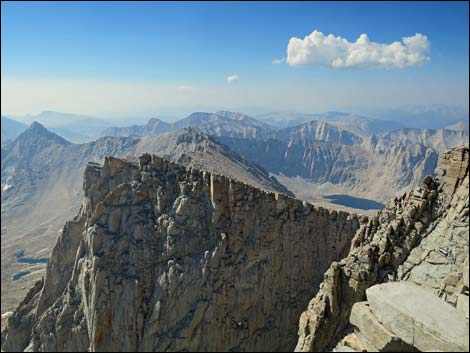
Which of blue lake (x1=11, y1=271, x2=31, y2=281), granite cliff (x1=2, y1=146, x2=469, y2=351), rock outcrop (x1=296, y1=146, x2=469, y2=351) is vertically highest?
rock outcrop (x1=296, y1=146, x2=469, y2=351)

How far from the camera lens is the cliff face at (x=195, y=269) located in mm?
44094

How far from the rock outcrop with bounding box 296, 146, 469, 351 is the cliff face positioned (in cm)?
1933

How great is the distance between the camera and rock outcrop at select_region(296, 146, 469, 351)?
19.2 metres

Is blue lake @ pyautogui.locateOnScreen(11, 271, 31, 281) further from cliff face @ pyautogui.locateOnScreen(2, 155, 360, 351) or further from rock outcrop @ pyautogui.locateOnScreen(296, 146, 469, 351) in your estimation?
rock outcrop @ pyautogui.locateOnScreen(296, 146, 469, 351)

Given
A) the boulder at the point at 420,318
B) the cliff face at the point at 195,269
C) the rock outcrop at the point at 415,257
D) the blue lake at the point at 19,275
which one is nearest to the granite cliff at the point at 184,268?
the cliff face at the point at 195,269

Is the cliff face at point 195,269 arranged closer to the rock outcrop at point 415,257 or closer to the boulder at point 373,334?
the rock outcrop at point 415,257

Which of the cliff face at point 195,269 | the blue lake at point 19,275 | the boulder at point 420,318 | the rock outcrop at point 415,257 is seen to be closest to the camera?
the boulder at point 420,318

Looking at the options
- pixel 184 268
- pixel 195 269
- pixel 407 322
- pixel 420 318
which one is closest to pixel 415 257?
pixel 420 318

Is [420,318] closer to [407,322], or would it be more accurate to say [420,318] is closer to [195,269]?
[407,322]

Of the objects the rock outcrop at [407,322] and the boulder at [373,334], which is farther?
Answer: the boulder at [373,334]

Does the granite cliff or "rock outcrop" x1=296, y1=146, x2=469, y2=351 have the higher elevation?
"rock outcrop" x1=296, y1=146, x2=469, y2=351

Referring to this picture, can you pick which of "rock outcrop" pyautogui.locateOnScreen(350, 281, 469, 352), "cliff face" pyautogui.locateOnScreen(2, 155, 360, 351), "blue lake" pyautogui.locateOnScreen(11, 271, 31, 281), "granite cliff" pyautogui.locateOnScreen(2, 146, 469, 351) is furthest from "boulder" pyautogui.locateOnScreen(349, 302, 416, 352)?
"blue lake" pyautogui.locateOnScreen(11, 271, 31, 281)

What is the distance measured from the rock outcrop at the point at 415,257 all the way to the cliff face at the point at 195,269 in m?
19.3

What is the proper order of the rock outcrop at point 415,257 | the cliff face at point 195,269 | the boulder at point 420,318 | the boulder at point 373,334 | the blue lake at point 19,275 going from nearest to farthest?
the boulder at point 420,318, the boulder at point 373,334, the rock outcrop at point 415,257, the cliff face at point 195,269, the blue lake at point 19,275
